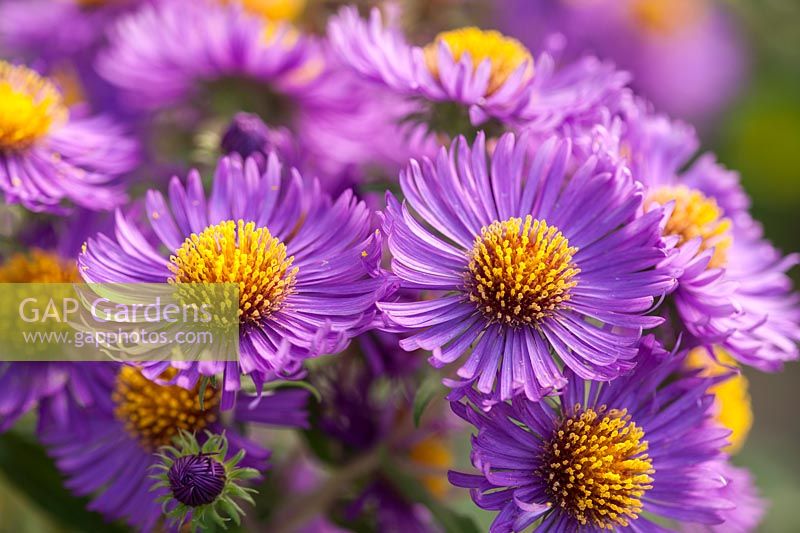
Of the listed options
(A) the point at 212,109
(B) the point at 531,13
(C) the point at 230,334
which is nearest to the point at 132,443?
(C) the point at 230,334

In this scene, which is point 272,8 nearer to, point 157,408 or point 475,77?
point 475,77

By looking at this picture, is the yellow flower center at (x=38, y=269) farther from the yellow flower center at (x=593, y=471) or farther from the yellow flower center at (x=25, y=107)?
the yellow flower center at (x=593, y=471)

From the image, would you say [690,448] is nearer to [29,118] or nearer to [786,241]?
[29,118]

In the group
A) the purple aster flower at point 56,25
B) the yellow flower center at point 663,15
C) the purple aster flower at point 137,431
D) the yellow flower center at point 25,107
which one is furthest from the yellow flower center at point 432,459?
the yellow flower center at point 663,15

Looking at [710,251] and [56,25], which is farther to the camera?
[56,25]

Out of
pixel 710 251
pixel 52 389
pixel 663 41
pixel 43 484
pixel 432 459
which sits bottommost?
pixel 43 484

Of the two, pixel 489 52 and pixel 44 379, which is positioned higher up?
pixel 489 52

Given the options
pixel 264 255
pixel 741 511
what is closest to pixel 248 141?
pixel 264 255
